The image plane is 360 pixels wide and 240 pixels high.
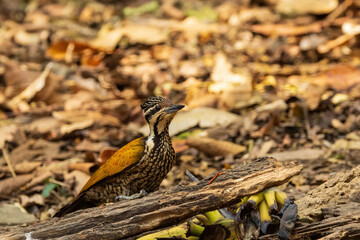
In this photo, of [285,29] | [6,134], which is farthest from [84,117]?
[285,29]

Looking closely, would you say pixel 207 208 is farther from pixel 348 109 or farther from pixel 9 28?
pixel 9 28

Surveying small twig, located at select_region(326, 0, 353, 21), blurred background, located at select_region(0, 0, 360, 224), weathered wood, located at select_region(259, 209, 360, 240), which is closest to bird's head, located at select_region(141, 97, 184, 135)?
blurred background, located at select_region(0, 0, 360, 224)

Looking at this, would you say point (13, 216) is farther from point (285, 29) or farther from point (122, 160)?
point (285, 29)

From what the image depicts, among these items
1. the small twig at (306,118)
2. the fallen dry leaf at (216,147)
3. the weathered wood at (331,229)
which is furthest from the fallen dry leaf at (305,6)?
the weathered wood at (331,229)

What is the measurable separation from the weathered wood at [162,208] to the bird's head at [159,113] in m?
0.98

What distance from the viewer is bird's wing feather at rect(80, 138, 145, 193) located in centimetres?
417

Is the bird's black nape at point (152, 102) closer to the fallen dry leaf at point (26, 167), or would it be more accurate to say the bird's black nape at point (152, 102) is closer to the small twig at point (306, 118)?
the fallen dry leaf at point (26, 167)

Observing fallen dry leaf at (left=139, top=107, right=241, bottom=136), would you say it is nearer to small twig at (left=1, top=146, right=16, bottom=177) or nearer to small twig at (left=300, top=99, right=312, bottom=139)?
small twig at (left=300, top=99, right=312, bottom=139)

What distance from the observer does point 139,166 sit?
419 cm

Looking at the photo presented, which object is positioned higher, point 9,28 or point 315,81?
point 9,28

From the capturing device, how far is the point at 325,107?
6527mm

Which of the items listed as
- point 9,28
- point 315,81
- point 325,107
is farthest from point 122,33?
point 325,107

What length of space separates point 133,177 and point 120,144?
2.28 meters

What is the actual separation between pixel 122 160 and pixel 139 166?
131mm
